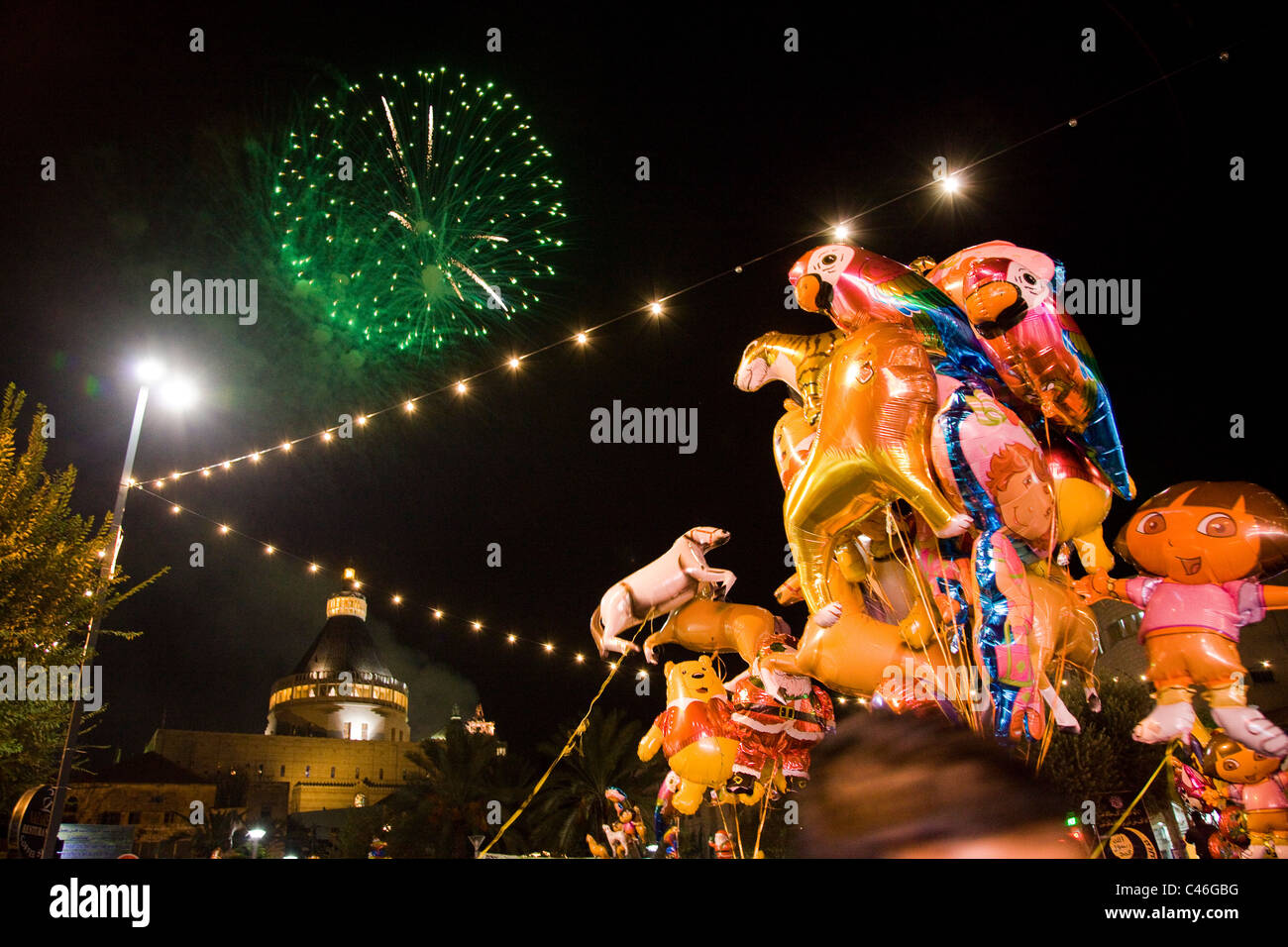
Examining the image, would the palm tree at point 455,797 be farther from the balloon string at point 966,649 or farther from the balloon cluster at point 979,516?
the balloon string at point 966,649

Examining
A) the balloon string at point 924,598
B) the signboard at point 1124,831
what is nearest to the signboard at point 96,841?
the balloon string at point 924,598

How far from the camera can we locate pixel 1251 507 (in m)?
6.18

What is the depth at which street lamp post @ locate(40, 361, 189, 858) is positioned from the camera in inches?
329

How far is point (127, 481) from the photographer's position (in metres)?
10.9

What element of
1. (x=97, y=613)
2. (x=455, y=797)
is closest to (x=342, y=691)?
(x=455, y=797)

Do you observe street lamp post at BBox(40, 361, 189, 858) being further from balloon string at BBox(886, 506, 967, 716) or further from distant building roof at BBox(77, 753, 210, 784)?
distant building roof at BBox(77, 753, 210, 784)

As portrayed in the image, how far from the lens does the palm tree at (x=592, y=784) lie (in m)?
21.5

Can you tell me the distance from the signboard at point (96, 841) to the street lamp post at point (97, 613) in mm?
227

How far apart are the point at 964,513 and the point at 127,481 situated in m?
10.1

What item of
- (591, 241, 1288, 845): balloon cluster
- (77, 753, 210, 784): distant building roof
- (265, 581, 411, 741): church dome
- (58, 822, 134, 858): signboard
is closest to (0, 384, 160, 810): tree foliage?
(58, 822, 134, 858): signboard

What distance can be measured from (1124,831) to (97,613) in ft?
39.1
